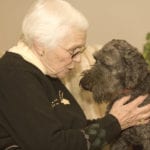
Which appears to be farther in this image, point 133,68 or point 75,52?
point 133,68

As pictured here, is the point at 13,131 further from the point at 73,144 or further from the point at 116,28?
the point at 116,28

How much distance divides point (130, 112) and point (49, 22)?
1.86 ft

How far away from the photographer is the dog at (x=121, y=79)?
192 cm

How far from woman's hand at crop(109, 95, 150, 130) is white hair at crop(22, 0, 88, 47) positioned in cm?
42

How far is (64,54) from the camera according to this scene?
1.73 metres

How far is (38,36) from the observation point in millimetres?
1658

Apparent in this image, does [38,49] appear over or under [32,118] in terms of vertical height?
over

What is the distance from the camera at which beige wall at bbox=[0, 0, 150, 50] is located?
266cm

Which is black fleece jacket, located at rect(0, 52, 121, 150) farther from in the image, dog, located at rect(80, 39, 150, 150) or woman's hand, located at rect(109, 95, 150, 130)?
dog, located at rect(80, 39, 150, 150)

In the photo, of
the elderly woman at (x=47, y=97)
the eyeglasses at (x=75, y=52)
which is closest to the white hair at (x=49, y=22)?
the elderly woman at (x=47, y=97)

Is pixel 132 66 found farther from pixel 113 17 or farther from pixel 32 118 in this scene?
pixel 113 17

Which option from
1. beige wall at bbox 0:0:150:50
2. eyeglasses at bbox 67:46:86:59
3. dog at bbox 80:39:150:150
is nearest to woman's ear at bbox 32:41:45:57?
eyeglasses at bbox 67:46:86:59

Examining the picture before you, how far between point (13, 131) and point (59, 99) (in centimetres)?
34

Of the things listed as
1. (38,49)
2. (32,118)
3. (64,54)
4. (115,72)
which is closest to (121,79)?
(115,72)
